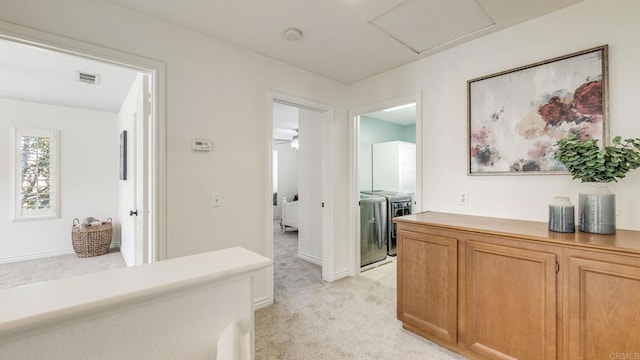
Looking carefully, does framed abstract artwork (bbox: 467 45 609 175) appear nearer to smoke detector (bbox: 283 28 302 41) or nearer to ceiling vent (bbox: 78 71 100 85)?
smoke detector (bbox: 283 28 302 41)

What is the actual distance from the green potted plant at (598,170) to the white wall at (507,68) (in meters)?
0.26

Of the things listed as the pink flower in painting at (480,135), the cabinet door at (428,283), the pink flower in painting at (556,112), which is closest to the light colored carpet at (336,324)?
the cabinet door at (428,283)

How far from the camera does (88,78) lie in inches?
121

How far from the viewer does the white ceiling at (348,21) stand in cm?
185

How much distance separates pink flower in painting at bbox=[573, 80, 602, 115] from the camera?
5.70ft

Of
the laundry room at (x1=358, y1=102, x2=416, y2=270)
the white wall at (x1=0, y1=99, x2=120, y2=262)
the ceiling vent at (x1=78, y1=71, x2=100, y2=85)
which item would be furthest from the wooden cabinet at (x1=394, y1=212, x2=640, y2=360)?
the white wall at (x1=0, y1=99, x2=120, y2=262)

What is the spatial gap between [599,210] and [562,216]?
6.8 inches

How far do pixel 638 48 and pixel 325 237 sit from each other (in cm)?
293

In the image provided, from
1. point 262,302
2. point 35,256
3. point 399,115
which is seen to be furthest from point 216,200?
point 35,256

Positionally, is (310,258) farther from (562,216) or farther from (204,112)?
(562,216)

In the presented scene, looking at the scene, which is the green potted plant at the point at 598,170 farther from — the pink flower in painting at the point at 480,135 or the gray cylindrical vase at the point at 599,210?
the pink flower in painting at the point at 480,135

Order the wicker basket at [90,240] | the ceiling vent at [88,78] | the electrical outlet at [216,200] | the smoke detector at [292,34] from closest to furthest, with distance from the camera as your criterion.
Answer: the smoke detector at [292,34] → the electrical outlet at [216,200] → the ceiling vent at [88,78] → the wicker basket at [90,240]

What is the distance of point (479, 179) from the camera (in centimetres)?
227

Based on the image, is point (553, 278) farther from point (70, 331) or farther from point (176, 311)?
point (70, 331)
